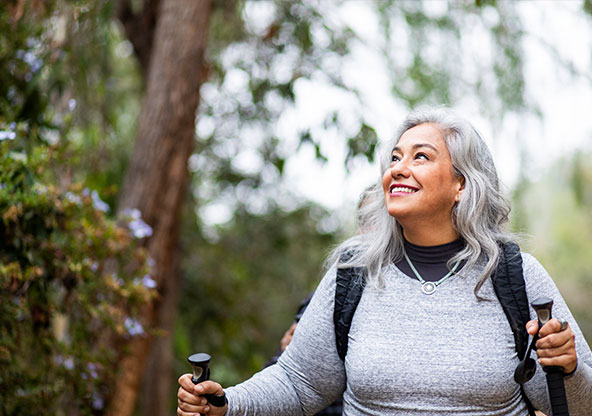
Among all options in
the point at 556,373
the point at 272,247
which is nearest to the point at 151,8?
the point at 272,247

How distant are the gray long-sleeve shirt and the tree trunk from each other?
2115 mm

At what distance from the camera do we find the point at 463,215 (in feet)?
7.30

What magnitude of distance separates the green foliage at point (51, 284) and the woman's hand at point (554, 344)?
194cm

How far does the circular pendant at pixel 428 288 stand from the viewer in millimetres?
2150

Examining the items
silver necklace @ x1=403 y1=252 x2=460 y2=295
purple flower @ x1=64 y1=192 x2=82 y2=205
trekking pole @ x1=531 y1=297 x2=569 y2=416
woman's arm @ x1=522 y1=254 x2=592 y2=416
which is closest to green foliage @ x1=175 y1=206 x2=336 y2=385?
purple flower @ x1=64 y1=192 x2=82 y2=205

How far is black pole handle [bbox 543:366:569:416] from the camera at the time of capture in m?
1.89

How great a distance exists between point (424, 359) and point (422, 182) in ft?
1.84

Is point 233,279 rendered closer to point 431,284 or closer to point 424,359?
point 431,284

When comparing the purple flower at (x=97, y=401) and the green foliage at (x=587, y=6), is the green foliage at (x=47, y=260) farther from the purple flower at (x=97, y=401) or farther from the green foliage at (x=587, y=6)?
the green foliage at (x=587, y=6)

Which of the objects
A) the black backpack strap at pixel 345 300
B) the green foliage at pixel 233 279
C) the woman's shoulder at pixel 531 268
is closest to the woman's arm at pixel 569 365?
the woman's shoulder at pixel 531 268

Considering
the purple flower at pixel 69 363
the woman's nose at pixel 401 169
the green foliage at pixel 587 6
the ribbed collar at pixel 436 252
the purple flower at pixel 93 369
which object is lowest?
the purple flower at pixel 93 369

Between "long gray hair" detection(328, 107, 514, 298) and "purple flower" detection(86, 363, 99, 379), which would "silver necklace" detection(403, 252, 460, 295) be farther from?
"purple flower" detection(86, 363, 99, 379)

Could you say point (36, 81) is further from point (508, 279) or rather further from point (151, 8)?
point (508, 279)

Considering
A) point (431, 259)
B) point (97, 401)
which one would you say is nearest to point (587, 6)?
point (431, 259)
